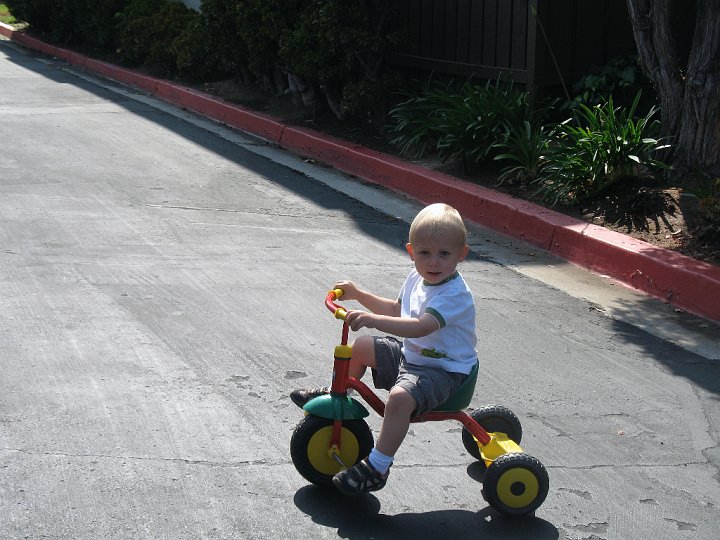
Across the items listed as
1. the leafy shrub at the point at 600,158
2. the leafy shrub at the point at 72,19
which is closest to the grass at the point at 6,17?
the leafy shrub at the point at 72,19

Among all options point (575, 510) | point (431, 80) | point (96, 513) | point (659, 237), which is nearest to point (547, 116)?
point (431, 80)

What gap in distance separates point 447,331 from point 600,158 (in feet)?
14.8

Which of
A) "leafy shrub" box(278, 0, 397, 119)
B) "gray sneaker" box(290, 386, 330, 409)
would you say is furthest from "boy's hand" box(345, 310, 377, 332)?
"leafy shrub" box(278, 0, 397, 119)

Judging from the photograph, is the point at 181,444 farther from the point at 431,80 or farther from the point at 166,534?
the point at 431,80

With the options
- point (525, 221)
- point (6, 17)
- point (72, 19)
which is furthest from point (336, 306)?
point (6, 17)

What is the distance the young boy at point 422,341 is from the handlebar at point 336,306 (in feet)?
0.14

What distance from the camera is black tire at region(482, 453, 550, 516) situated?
12.3 ft

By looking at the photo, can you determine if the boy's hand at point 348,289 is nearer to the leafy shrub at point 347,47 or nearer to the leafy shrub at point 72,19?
the leafy shrub at point 347,47

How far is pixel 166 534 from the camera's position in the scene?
11.4 ft

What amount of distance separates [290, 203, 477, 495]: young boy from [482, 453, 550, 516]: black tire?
32 cm

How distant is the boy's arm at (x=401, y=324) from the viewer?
368cm

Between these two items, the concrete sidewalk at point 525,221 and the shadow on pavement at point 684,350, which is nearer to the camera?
the shadow on pavement at point 684,350

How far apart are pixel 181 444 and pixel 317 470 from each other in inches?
24.6

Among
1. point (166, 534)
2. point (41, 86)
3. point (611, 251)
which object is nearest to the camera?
point (166, 534)
